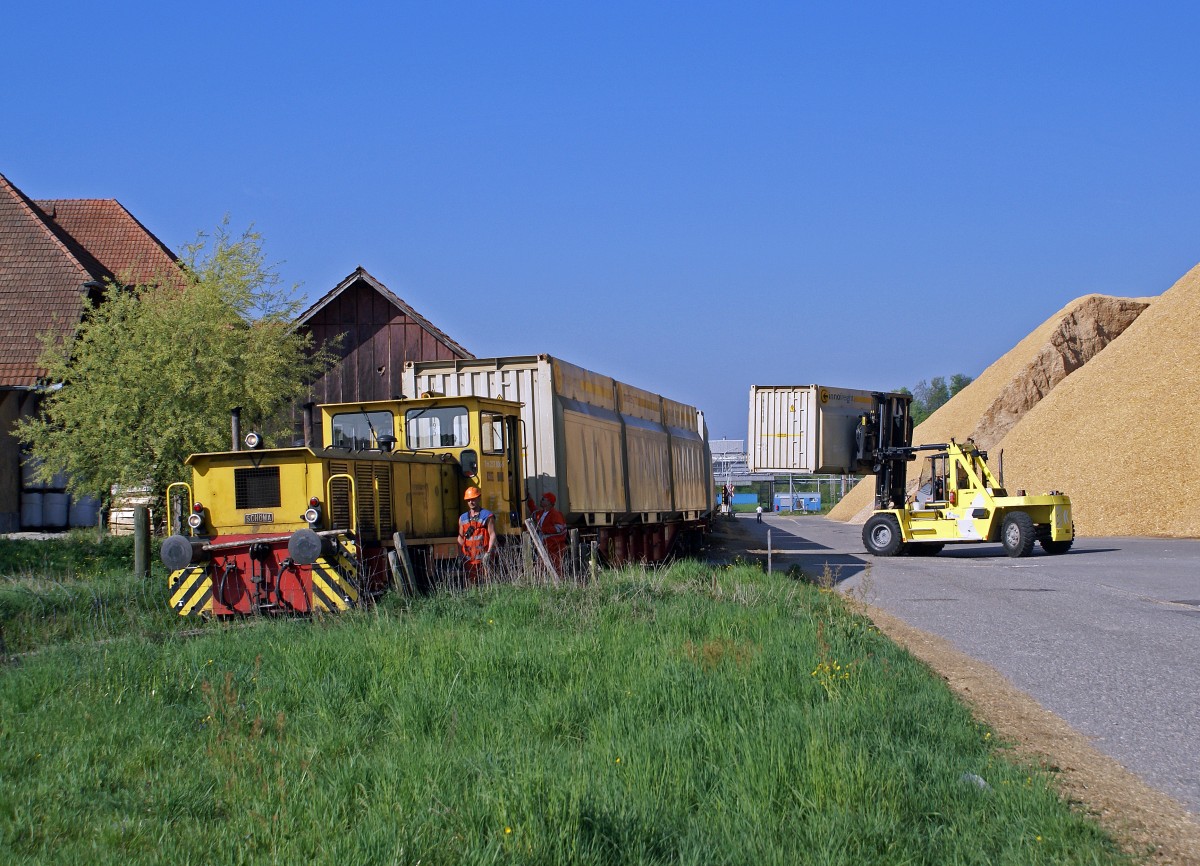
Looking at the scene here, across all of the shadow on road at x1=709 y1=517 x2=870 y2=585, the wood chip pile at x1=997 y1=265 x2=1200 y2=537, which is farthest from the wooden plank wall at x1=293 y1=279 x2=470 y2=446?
the wood chip pile at x1=997 y1=265 x2=1200 y2=537

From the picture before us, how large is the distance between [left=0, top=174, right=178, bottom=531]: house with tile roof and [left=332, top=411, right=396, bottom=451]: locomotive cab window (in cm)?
1188

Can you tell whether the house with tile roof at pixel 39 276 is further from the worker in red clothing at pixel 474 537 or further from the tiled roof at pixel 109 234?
the worker in red clothing at pixel 474 537

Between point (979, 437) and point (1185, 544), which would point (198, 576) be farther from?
point (979, 437)

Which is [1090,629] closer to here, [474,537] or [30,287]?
[474,537]

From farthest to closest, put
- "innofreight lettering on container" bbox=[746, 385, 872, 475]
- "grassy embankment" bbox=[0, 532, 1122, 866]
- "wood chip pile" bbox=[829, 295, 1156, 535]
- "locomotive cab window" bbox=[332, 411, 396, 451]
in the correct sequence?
"wood chip pile" bbox=[829, 295, 1156, 535]
"innofreight lettering on container" bbox=[746, 385, 872, 475]
"locomotive cab window" bbox=[332, 411, 396, 451]
"grassy embankment" bbox=[0, 532, 1122, 866]

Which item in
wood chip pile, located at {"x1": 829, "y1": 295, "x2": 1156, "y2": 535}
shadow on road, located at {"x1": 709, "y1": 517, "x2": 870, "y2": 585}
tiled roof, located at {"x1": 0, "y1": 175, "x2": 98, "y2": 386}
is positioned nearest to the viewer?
shadow on road, located at {"x1": 709, "y1": 517, "x2": 870, "y2": 585}

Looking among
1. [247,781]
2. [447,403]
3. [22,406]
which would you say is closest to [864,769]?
[247,781]

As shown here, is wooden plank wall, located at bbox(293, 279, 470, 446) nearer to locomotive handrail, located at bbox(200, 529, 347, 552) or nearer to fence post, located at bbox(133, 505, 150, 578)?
fence post, located at bbox(133, 505, 150, 578)

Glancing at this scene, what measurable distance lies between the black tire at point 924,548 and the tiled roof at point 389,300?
12725mm

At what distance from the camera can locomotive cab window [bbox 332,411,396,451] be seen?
15023mm

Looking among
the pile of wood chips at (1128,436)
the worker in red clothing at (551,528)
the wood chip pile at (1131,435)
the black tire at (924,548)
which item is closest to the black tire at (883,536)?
the black tire at (924,548)

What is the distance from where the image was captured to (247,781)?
5.59 meters

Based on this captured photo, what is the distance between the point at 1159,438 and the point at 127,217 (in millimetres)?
36345

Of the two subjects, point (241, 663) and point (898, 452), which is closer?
point (241, 663)
